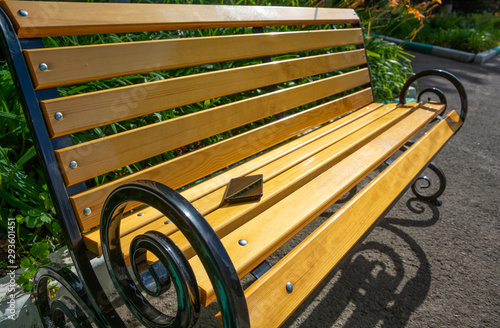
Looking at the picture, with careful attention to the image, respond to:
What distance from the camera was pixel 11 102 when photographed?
2025 millimetres

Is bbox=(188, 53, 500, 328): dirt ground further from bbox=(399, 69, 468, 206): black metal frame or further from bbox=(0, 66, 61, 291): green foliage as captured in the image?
bbox=(0, 66, 61, 291): green foliage

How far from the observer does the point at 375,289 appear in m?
2.03

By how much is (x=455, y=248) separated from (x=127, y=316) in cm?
200

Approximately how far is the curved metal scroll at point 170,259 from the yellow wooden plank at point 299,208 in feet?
0.29

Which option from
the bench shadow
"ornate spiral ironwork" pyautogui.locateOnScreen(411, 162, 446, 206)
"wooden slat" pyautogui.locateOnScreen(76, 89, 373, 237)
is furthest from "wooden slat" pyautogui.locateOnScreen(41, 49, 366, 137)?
"ornate spiral ironwork" pyautogui.locateOnScreen(411, 162, 446, 206)

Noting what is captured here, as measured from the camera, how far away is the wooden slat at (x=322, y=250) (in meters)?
1.03

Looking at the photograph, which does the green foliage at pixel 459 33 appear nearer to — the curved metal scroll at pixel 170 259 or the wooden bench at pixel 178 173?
the wooden bench at pixel 178 173

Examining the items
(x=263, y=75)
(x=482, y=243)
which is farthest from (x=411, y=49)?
(x=263, y=75)

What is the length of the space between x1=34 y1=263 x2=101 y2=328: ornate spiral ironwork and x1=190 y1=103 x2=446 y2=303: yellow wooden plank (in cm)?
39

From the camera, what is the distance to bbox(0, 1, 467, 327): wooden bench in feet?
3.33

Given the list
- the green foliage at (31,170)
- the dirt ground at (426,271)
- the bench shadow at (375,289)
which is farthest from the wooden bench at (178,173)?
the bench shadow at (375,289)

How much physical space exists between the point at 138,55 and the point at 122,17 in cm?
14

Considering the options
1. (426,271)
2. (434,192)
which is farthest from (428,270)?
(434,192)

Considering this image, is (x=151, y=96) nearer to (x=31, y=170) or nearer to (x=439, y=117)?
(x=31, y=170)
